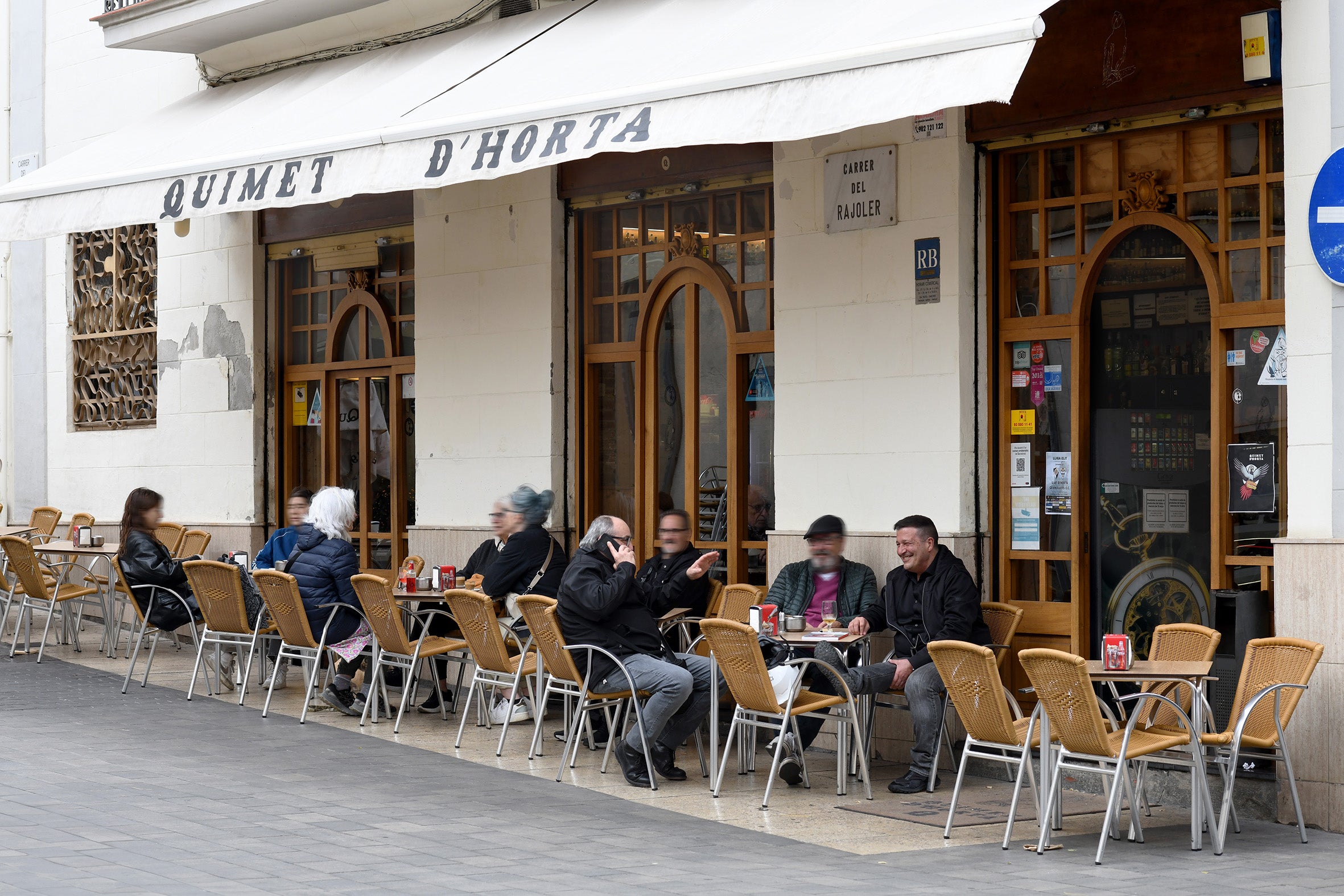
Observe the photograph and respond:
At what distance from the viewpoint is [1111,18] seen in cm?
825

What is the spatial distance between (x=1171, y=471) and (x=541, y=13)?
17.0 feet

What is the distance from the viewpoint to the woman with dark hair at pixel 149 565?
1138cm

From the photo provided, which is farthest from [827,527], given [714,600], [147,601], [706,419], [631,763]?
[147,601]

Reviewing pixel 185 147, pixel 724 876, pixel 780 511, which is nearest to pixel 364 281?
pixel 185 147

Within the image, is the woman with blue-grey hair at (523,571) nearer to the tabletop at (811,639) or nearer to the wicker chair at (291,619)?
the wicker chair at (291,619)

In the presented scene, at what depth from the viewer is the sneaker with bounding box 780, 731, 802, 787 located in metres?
8.19

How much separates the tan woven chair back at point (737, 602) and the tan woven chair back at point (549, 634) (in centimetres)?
115

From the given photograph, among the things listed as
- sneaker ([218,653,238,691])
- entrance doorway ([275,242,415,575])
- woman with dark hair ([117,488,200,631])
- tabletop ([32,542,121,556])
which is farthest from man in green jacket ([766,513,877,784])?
tabletop ([32,542,121,556])

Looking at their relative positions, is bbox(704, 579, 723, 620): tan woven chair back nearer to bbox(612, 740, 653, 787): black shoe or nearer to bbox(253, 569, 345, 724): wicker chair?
bbox(612, 740, 653, 787): black shoe

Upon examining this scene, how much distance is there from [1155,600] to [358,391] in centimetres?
717

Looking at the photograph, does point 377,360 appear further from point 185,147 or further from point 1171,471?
point 1171,471

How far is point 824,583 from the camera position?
9211 mm

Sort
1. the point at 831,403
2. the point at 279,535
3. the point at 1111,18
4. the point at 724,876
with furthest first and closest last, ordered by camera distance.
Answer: the point at 279,535
the point at 831,403
the point at 1111,18
the point at 724,876

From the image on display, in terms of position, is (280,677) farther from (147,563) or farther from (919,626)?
(919,626)
